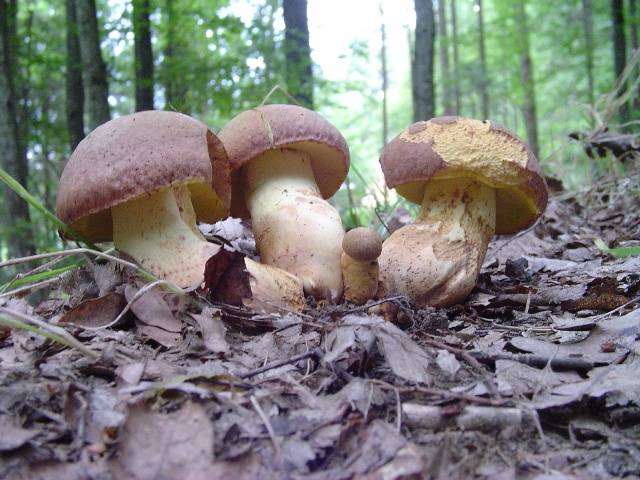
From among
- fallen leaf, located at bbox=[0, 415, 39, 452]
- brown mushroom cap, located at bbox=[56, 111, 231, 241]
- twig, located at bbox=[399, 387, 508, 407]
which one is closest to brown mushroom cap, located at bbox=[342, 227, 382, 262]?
brown mushroom cap, located at bbox=[56, 111, 231, 241]

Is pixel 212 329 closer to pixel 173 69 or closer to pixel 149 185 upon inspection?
pixel 149 185

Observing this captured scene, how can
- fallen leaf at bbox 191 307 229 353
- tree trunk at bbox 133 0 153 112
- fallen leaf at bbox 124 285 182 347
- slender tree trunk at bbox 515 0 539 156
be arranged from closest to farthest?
fallen leaf at bbox 191 307 229 353, fallen leaf at bbox 124 285 182 347, tree trunk at bbox 133 0 153 112, slender tree trunk at bbox 515 0 539 156

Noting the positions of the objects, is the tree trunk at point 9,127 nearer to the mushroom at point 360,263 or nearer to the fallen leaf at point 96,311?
the fallen leaf at point 96,311

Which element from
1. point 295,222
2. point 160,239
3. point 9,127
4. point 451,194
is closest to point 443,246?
point 451,194

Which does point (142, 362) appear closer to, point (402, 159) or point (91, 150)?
point (91, 150)

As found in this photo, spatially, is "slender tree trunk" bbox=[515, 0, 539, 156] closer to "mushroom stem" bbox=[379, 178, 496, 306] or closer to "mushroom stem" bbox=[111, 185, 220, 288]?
"mushroom stem" bbox=[379, 178, 496, 306]

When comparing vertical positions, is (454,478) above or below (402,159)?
below

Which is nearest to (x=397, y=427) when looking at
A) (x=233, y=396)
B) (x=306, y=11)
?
(x=233, y=396)
